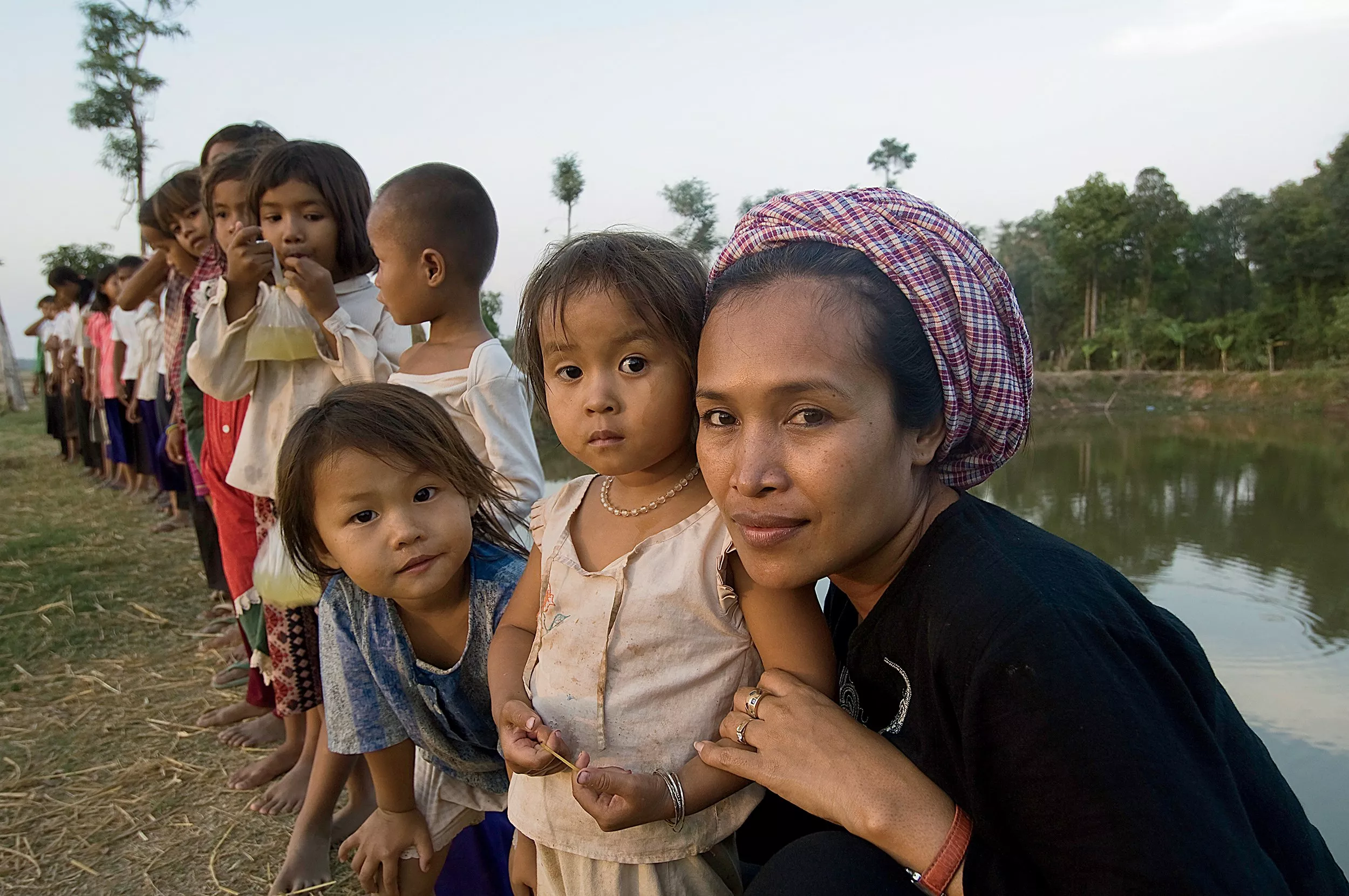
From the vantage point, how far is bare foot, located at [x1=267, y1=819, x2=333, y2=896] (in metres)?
2.18

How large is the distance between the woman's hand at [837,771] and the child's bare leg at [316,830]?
1287mm

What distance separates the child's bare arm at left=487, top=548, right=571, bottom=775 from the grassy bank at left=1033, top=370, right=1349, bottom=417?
787 inches

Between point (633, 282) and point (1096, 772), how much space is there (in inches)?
38.0

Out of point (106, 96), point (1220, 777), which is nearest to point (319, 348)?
point (1220, 777)

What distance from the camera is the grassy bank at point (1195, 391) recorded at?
1961 cm

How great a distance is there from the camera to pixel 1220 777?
1025 mm

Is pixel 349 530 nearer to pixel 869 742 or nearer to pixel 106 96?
pixel 869 742

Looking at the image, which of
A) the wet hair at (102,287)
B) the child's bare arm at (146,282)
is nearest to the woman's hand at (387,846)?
the child's bare arm at (146,282)

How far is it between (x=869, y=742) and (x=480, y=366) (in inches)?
52.8

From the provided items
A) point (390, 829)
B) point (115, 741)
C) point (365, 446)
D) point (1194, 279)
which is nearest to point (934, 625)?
point (365, 446)

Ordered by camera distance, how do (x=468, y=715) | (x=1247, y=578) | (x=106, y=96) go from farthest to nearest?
(x=106, y=96)
(x=1247, y=578)
(x=468, y=715)

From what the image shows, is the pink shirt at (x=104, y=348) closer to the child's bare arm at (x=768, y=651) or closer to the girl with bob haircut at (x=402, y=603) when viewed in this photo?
the girl with bob haircut at (x=402, y=603)

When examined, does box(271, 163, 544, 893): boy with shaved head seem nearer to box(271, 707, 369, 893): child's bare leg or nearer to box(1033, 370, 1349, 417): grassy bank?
box(271, 707, 369, 893): child's bare leg

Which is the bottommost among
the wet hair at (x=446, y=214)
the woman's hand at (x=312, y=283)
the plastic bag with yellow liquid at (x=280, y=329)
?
the plastic bag with yellow liquid at (x=280, y=329)
